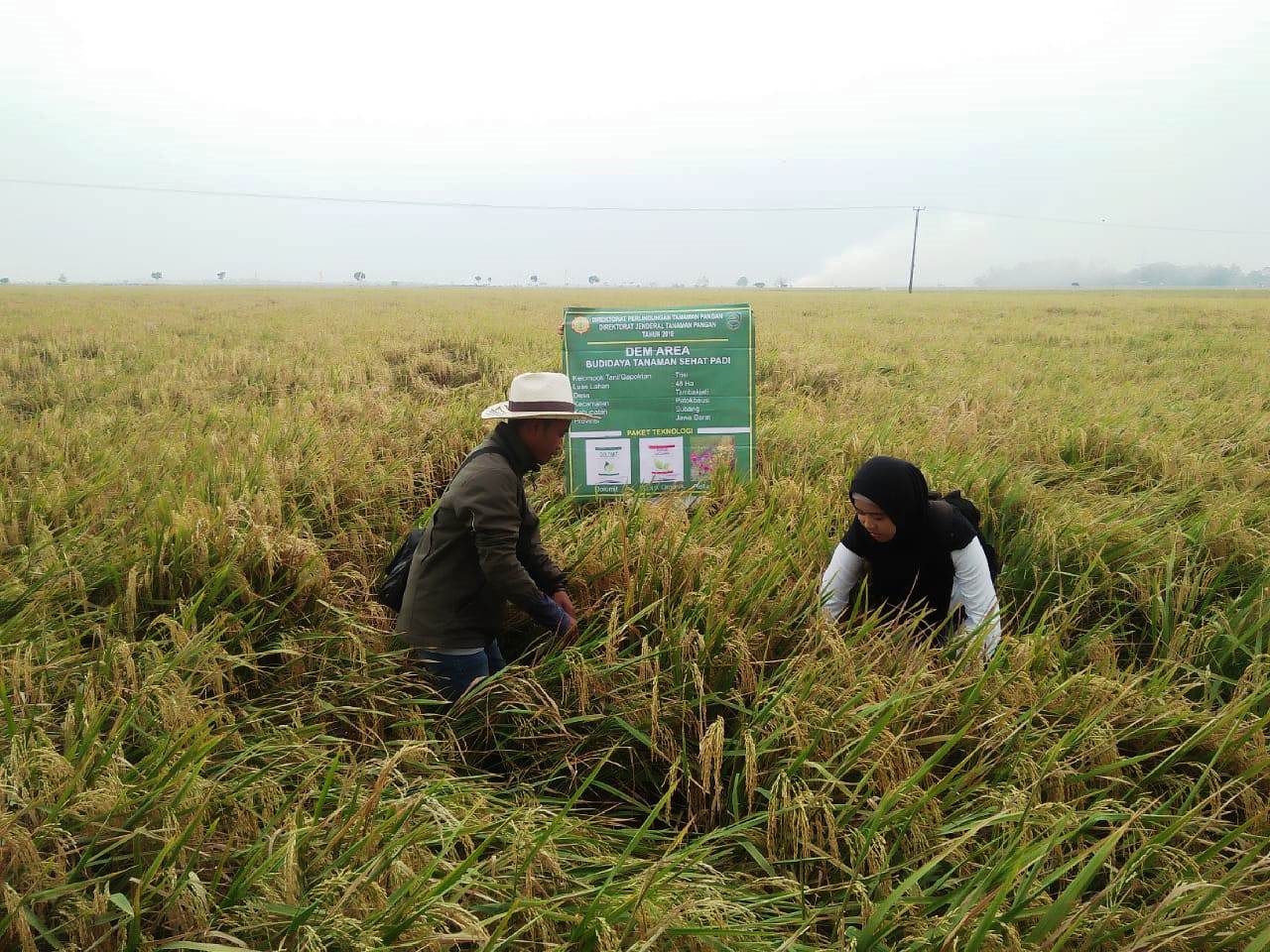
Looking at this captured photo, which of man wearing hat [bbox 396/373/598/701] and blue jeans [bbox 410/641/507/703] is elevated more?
man wearing hat [bbox 396/373/598/701]

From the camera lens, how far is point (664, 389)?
4922 millimetres

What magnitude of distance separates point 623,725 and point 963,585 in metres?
1.72

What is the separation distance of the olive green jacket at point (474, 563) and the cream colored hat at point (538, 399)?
8 centimetres

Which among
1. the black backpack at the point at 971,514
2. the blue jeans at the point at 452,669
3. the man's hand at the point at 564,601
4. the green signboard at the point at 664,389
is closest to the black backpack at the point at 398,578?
the blue jeans at the point at 452,669

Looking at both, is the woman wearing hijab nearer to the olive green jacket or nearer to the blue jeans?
the olive green jacket

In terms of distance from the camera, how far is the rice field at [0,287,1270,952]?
1.71 meters

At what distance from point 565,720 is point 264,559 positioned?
1525mm

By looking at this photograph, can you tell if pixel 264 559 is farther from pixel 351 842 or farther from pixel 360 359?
→ pixel 360 359

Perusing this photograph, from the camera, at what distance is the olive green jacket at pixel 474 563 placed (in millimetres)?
2723

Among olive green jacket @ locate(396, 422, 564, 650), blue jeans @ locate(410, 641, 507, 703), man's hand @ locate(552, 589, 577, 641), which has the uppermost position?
olive green jacket @ locate(396, 422, 564, 650)

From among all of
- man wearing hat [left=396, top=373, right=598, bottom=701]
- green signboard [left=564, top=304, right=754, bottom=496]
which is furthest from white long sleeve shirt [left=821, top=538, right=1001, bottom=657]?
green signboard [left=564, top=304, right=754, bottom=496]

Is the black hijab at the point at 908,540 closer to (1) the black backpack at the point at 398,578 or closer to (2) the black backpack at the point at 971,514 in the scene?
(2) the black backpack at the point at 971,514

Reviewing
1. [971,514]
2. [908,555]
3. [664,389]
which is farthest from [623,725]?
[664,389]

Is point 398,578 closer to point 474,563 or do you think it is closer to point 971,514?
point 474,563
